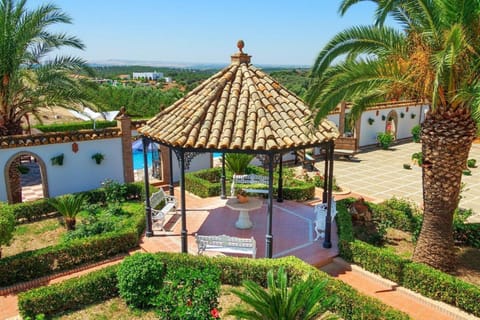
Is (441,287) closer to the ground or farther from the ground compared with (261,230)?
farther from the ground

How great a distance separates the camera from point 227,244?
30.3ft

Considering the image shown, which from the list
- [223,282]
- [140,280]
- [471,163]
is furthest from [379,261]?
[471,163]

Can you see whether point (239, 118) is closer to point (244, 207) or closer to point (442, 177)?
point (244, 207)

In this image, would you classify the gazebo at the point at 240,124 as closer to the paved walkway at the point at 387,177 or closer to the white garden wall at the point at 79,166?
the white garden wall at the point at 79,166

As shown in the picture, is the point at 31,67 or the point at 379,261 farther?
the point at 31,67

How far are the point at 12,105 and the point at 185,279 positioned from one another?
10.5 meters

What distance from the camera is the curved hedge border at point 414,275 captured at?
745cm

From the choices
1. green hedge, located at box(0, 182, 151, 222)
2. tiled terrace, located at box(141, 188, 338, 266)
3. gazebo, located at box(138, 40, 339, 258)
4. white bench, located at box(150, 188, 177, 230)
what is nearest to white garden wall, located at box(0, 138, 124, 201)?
green hedge, located at box(0, 182, 151, 222)

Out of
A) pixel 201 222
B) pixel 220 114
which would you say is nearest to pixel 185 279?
pixel 220 114

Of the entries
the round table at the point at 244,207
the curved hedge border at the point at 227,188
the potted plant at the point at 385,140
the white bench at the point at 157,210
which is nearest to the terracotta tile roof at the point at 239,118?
the white bench at the point at 157,210

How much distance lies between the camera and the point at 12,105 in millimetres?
13500

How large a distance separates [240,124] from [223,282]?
3746 mm

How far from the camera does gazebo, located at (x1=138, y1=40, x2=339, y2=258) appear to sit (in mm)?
8719

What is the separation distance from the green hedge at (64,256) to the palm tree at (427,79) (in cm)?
622
